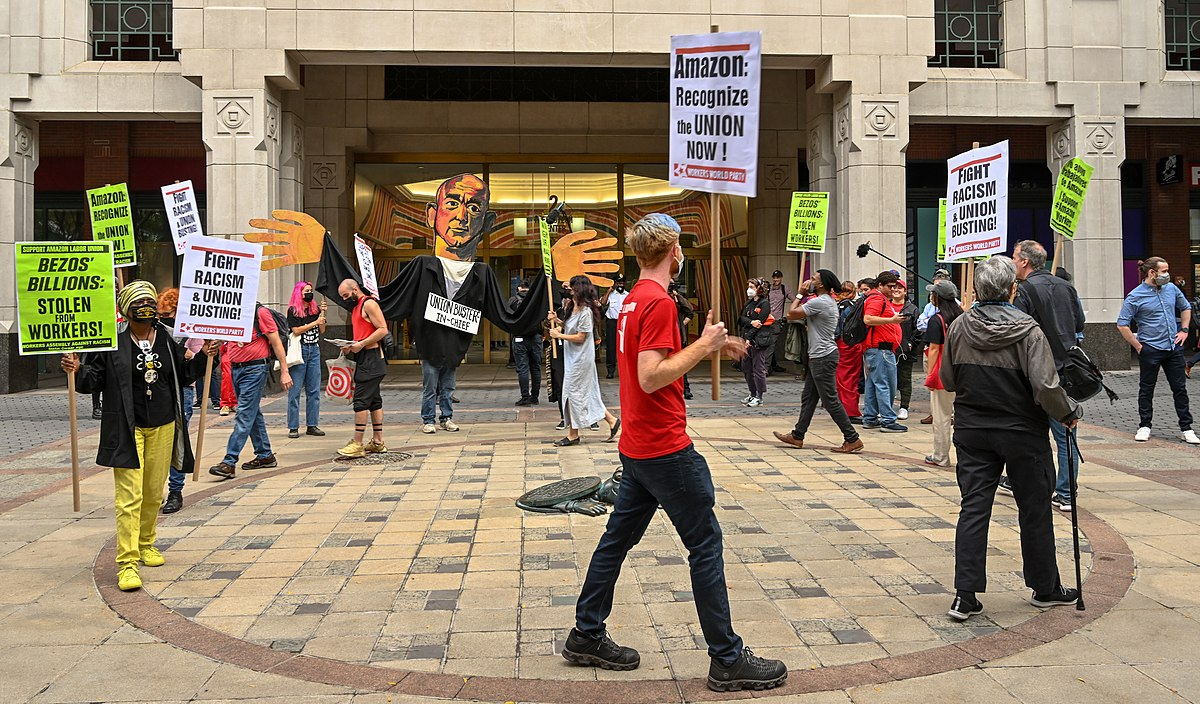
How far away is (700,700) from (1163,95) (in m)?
20.1

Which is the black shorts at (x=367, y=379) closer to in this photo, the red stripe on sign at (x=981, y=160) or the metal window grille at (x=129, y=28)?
the red stripe on sign at (x=981, y=160)

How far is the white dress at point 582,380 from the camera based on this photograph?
10227 millimetres

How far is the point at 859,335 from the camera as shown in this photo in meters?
11.7

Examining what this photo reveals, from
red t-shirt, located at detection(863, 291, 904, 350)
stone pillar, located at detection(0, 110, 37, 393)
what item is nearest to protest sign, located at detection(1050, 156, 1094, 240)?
red t-shirt, located at detection(863, 291, 904, 350)

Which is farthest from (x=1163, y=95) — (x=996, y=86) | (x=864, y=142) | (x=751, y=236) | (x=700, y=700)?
(x=700, y=700)

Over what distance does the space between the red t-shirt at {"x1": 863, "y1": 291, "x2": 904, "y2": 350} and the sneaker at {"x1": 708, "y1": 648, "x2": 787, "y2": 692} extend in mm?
8400

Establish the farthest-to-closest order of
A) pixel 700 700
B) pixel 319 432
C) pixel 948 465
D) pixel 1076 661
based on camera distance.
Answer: pixel 319 432, pixel 948 465, pixel 1076 661, pixel 700 700

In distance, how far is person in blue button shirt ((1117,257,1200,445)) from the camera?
10.0 meters

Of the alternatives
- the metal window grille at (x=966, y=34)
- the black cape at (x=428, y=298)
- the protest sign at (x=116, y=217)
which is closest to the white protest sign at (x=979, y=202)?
the black cape at (x=428, y=298)

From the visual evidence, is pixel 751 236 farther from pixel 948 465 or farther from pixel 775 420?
pixel 948 465

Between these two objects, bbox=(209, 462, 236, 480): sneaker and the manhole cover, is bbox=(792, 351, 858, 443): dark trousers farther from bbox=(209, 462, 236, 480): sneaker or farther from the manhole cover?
bbox=(209, 462, 236, 480): sneaker

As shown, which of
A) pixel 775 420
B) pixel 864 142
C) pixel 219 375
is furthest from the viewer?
pixel 864 142

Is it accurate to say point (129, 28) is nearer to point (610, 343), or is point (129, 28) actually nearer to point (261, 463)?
point (610, 343)

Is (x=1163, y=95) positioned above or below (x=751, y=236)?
above
